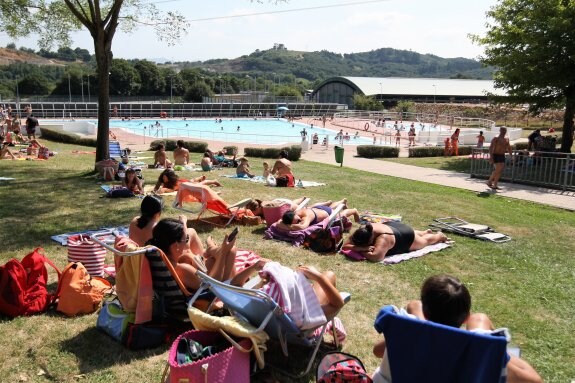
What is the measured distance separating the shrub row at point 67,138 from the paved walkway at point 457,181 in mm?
10689

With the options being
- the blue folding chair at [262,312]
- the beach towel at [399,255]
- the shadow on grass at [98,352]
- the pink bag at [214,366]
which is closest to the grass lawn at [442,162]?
the beach towel at [399,255]

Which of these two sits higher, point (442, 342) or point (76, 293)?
point (442, 342)

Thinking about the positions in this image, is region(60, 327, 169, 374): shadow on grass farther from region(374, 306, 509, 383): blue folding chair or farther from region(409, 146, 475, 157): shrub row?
region(409, 146, 475, 157): shrub row

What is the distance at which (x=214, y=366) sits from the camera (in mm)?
3096

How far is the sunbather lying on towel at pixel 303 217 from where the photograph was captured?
24.1 ft

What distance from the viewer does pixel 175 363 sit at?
10.2ft

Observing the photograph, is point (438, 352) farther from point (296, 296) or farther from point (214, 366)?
point (214, 366)

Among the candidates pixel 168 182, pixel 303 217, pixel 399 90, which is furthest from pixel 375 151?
pixel 399 90

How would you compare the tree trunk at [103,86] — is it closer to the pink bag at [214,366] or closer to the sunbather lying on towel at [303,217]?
the sunbather lying on towel at [303,217]

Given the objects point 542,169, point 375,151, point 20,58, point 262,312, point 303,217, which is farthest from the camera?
point 20,58

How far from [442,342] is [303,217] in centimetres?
513

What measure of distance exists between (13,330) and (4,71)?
150 meters

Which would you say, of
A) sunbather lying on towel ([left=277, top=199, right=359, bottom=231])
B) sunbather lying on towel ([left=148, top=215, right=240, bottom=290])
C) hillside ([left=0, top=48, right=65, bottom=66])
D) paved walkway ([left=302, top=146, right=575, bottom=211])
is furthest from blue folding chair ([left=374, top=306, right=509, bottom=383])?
hillside ([left=0, top=48, right=65, bottom=66])

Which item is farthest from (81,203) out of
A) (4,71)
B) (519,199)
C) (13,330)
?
(4,71)
